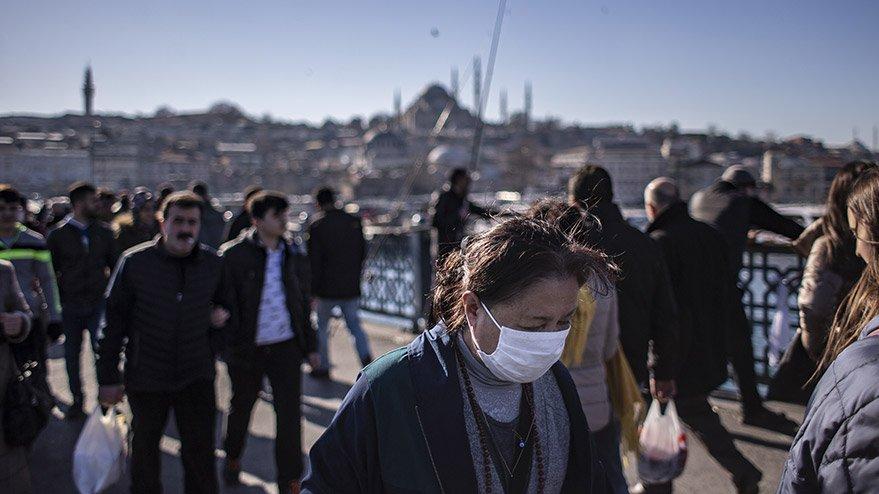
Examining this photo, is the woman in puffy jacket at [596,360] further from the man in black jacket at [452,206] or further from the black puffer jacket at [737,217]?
the man in black jacket at [452,206]

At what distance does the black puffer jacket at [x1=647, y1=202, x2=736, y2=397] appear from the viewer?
10.2 ft

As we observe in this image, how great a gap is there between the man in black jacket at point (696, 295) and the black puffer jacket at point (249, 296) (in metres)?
1.64

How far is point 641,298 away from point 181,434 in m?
1.84

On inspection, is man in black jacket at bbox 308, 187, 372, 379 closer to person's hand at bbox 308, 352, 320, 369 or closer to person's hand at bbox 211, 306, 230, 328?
person's hand at bbox 308, 352, 320, 369

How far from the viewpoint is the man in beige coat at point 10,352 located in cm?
215

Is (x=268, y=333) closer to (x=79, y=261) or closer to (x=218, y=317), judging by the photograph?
(x=218, y=317)

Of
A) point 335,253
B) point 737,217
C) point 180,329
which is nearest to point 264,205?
point 180,329

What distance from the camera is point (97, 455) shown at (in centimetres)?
294

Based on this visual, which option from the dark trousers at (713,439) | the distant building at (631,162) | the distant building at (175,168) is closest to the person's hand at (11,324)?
the dark trousers at (713,439)

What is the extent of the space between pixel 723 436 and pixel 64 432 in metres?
3.58

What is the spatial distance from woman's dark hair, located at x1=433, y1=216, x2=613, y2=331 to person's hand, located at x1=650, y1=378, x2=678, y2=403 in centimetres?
146

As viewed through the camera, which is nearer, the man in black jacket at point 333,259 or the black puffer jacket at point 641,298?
the black puffer jacket at point 641,298

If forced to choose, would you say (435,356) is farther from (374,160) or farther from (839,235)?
(374,160)

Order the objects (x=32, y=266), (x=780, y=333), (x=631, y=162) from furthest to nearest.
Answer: (x=631, y=162)
(x=780, y=333)
(x=32, y=266)
